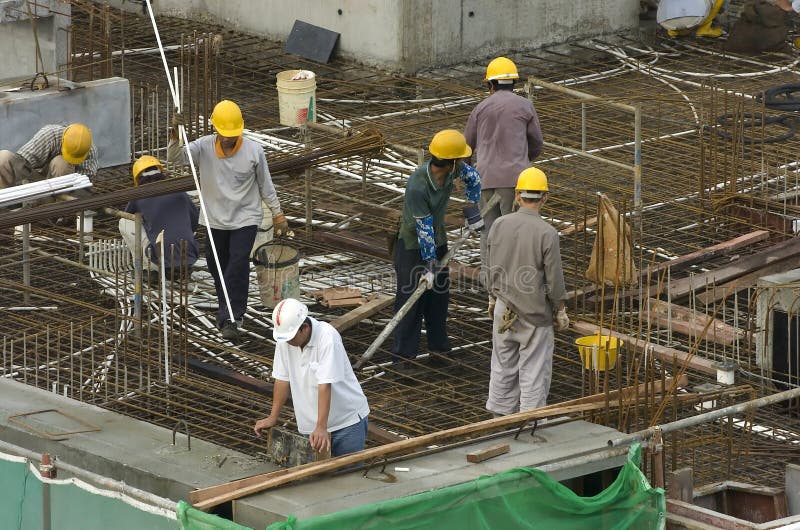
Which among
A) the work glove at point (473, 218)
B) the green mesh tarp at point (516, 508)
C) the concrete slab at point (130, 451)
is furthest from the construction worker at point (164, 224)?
the green mesh tarp at point (516, 508)

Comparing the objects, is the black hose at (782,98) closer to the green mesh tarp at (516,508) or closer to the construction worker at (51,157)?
the construction worker at (51,157)

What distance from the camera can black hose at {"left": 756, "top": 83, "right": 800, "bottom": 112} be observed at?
746 inches

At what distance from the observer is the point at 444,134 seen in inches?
512

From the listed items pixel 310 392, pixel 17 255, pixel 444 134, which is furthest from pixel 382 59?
pixel 310 392

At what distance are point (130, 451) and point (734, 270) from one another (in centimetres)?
601

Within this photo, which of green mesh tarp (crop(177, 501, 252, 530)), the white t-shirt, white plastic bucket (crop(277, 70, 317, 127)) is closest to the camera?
green mesh tarp (crop(177, 501, 252, 530))

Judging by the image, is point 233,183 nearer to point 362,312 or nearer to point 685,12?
point 362,312

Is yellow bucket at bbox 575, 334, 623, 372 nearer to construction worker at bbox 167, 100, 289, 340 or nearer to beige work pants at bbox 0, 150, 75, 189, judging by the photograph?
construction worker at bbox 167, 100, 289, 340

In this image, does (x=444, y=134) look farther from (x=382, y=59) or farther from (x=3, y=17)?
(x=382, y=59)

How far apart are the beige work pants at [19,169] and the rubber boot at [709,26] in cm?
967

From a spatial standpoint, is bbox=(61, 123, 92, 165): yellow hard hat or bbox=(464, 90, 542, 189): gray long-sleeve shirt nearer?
bbox=(464, 90, 542, 189): gray long-sleeve shirt

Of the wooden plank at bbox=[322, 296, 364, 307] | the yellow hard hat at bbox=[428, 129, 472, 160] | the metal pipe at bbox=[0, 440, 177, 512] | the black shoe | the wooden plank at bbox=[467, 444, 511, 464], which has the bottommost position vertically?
the wooden plank at bbox=[322, 296, 364, 307]

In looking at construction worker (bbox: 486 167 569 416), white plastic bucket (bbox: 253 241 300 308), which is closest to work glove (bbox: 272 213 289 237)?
white plastic bucket (bbox: 253 241 300 308)

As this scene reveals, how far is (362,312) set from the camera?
14.3 meters
